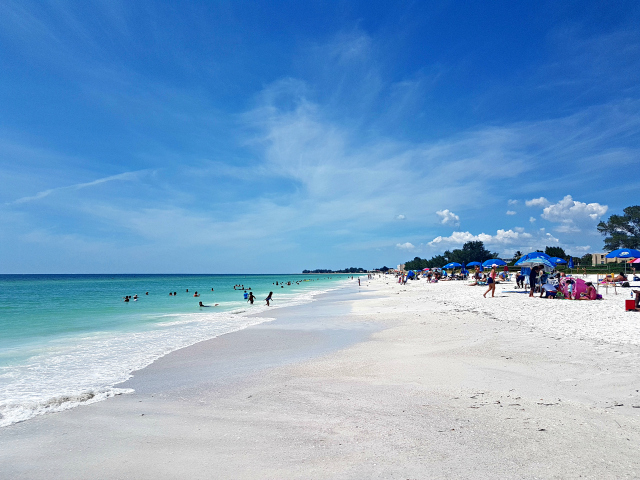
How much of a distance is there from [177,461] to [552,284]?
20311 millimetres

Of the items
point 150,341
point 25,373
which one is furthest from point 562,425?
point 150,341

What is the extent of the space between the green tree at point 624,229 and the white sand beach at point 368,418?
242 feet

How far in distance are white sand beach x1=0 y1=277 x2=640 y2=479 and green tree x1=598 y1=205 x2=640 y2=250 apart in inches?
2900

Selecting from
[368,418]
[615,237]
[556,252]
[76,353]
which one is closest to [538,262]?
[368,418]

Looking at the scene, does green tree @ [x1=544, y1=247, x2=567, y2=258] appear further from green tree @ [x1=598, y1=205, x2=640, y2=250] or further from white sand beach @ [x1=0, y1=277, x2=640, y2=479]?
white sand beach @ [x1=0, y1=277, x2=640, y2=479]

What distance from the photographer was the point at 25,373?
818 cm

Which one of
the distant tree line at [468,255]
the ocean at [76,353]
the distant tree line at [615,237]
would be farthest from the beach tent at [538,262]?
the distant tree line at [468,255]

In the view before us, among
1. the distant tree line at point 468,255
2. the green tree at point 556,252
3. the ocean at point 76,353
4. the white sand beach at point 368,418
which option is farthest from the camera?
the distant tree line at point 468,255

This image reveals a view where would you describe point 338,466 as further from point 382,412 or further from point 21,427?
point 21,427

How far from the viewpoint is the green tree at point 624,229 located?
6606cm

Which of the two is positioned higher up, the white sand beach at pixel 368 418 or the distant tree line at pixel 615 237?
the distant tree line at pixel 615 237

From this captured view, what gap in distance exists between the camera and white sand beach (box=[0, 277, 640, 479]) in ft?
11.9

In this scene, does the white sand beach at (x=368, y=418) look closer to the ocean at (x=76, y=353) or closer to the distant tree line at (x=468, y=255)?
the ocean at (x=76, y=353)

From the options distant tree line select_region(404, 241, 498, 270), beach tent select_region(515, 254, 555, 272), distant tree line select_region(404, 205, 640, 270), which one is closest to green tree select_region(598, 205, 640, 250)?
distant tree line select_region(404, 205, 640, 270)
